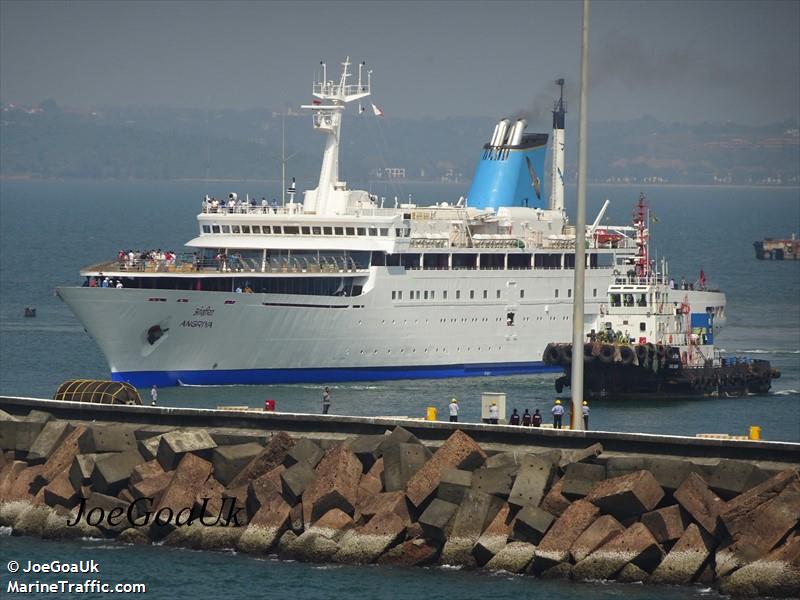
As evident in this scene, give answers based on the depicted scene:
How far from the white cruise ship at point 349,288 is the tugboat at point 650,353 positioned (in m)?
4.24

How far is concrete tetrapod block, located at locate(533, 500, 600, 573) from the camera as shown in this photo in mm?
28844

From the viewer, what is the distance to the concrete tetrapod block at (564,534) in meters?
28.8

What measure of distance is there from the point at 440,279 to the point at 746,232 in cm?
10941

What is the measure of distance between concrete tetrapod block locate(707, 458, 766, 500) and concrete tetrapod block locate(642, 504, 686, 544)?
931mm

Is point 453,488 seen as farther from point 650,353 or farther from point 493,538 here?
point 650,353

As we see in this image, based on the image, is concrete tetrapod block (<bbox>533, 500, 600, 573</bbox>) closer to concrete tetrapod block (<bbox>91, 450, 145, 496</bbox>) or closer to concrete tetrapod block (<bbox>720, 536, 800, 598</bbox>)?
concrete tetrapod block (<bbox>720, 536, 800, 598</bbox>)

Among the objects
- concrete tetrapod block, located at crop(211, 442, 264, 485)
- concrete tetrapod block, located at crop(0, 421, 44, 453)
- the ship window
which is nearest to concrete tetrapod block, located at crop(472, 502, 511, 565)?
concrete tetrapod block, located at crop(211, 442, 264, 485)

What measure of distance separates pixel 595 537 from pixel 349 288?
27385 mm

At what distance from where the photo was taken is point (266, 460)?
32281 mm

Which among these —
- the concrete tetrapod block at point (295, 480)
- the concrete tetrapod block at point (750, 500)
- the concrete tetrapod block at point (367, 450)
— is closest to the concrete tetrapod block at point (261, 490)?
the concrete tetrapod block at point (295, 480)

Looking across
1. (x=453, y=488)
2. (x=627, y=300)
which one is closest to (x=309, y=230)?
(x=627, y=300)

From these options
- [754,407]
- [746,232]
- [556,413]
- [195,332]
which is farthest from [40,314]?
[746,232]

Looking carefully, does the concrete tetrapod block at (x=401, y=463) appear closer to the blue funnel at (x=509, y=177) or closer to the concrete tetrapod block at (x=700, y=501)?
the concrete tetrapod block at (x=700, y=501)

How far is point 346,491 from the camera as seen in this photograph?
101 feet
